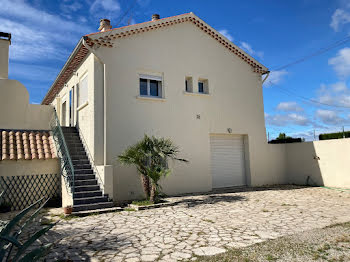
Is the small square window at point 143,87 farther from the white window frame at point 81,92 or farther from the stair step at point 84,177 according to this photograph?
the stair step at point 84,177

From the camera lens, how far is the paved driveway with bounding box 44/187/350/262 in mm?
4984

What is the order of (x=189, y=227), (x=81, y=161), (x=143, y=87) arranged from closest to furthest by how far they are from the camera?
(x=189, y=227)
(x=81, y=161)
(x=143, y=87)

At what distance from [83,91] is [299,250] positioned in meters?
11.0

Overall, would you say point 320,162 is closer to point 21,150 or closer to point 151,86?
point 151,86

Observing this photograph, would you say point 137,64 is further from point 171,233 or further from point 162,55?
point 171,233

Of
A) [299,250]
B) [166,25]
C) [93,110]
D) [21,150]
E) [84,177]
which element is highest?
[166,25]

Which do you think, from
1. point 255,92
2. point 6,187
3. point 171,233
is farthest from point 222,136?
point 6,187

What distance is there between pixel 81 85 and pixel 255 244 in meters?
10.8

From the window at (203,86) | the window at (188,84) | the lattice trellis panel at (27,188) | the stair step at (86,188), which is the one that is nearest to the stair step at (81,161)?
the lattice trellis panel at (27,188)

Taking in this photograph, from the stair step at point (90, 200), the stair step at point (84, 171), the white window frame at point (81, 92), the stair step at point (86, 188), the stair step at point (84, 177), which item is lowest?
the stair step at point (90, 200)

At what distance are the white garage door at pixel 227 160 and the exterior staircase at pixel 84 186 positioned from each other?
5860 millimetres

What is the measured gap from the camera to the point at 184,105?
1268 cm

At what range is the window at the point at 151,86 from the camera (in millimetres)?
12031

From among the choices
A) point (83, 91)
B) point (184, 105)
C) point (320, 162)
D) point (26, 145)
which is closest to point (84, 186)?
point (26, 145)
